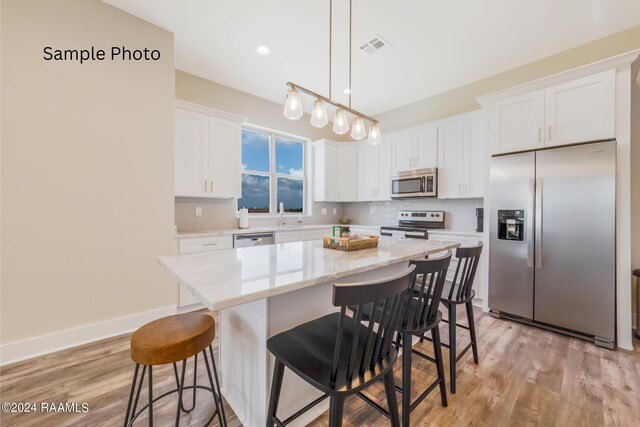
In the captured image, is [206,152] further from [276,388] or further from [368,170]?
[276,388]

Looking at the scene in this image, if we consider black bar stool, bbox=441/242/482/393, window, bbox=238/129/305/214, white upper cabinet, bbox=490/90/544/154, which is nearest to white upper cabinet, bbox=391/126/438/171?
white upper cabinet, bbox=490/90/544/154

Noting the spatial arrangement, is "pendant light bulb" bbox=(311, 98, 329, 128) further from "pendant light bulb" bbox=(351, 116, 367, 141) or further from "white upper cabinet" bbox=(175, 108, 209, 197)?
"white upper cabinet" bbox=(175, 108, 209, 197)

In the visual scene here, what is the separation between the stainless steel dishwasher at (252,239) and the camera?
3.39 metres

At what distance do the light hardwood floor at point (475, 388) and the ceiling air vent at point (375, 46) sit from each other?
10.6ft

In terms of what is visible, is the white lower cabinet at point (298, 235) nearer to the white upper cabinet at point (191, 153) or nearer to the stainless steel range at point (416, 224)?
the stainless steel range at point (416, 224)

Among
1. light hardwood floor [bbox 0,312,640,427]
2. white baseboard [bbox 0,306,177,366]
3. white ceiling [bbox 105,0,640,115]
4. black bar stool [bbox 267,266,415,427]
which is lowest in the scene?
light hardwood floor [bbox 0,312,640,427]

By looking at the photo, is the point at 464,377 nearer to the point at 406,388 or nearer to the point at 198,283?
the point at 406,388

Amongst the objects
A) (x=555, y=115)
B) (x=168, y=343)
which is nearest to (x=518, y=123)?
(x=555, y=115)

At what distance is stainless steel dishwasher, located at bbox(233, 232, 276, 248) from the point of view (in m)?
3.39

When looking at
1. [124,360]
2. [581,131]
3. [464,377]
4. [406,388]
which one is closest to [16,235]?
[124,360]

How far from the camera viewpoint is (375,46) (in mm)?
2984

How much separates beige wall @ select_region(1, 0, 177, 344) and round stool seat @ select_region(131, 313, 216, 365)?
5.70 feet

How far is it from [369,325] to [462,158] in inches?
137

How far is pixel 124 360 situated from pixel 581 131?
459 cm
